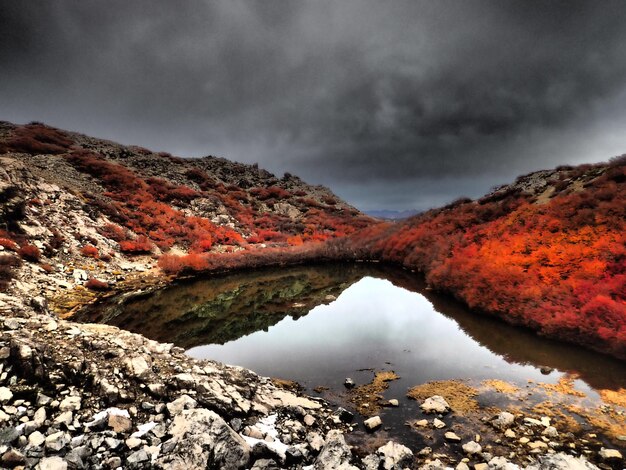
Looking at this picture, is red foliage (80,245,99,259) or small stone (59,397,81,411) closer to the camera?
small stone (59,397,81,411)

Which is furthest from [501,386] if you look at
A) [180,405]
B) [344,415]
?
[180,405]

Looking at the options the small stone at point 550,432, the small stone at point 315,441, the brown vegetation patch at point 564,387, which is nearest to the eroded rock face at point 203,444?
the small stone at point 315,441

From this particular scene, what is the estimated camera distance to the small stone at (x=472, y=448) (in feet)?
24.0

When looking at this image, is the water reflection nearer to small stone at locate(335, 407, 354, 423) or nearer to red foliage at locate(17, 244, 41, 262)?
small stone at locate(335, 407, 354, 423)

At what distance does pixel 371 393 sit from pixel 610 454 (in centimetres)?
568

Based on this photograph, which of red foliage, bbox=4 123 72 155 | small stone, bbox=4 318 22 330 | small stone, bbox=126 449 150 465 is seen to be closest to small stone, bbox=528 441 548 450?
small stone, bbox=126 449 150 465

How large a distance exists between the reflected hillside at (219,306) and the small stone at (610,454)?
1327 cm

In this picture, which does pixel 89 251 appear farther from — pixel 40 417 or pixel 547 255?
pixel 547 255

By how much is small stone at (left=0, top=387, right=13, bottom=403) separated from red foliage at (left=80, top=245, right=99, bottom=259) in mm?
19669

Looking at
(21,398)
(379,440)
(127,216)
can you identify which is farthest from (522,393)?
(127,216)

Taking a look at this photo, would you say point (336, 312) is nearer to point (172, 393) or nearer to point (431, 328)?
point (431, 328)

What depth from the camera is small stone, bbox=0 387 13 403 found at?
19.8 feet

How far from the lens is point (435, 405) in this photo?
921 cm

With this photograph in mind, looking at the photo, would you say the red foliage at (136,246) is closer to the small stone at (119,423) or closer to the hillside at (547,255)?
the small stone at (119,423)
